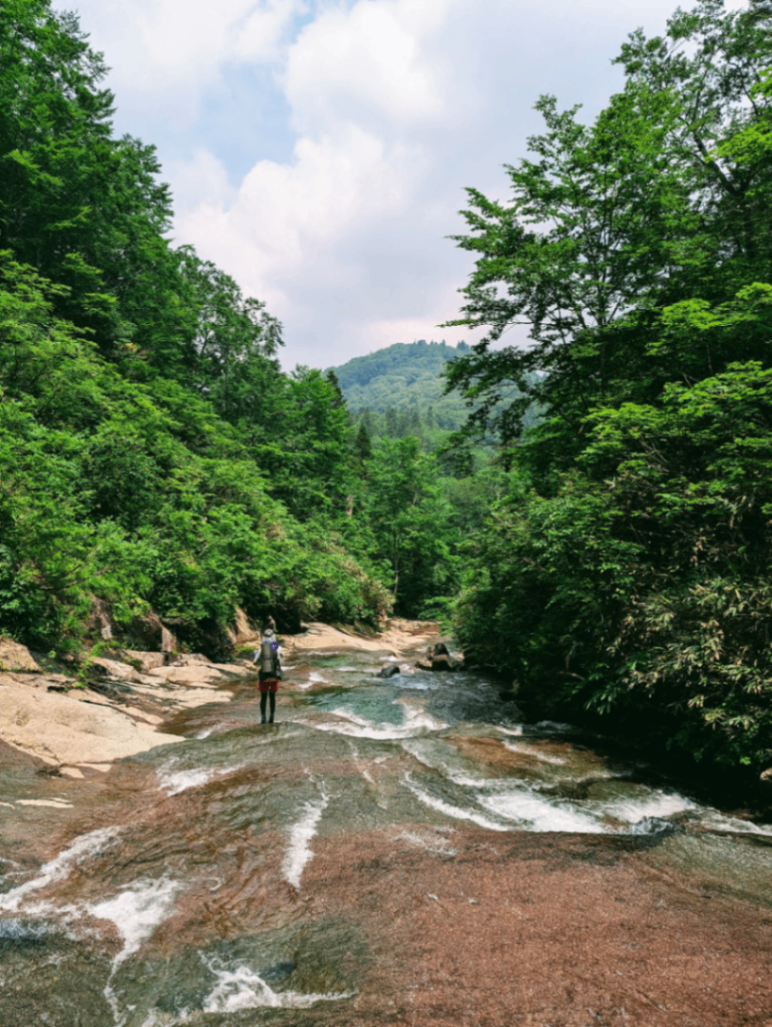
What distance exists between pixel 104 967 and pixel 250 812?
2358 mm

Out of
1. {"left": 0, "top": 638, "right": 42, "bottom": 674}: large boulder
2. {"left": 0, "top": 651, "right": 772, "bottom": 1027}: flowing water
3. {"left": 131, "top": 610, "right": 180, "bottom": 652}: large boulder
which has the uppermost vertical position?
{"left": 0, "top": 638, "right": 42, "bottom": 674}: large boulder

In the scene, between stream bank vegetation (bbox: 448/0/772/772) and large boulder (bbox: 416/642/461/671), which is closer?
stream bank vegetation (bbox: 448/0/772/772)

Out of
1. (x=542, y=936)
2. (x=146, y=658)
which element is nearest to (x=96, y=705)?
(x=146, y=658)

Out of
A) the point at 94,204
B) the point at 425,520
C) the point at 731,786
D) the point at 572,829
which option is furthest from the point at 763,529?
the point at 425,520

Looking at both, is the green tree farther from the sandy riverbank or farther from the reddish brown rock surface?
the reddish brown rock surface

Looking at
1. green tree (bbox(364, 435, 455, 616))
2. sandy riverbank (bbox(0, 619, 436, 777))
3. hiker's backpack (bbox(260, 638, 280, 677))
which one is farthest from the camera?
green tree (bbox(364, 435, 455, 616))

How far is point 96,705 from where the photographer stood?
7957 millimetres

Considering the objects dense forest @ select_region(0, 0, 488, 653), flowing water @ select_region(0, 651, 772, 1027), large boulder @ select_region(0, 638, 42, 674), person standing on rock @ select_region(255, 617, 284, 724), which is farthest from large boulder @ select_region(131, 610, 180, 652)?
person standing on rock @ select_region(255, 617, 284, 724)

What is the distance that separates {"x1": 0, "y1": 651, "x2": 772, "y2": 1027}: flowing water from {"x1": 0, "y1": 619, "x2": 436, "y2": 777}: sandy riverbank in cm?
49

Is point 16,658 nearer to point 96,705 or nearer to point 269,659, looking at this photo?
point 96,705

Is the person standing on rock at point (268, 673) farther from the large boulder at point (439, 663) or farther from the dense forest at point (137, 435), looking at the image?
the large boulder at point (439, 663)

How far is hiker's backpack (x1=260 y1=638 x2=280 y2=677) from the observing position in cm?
929

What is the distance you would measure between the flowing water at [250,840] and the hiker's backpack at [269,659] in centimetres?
99

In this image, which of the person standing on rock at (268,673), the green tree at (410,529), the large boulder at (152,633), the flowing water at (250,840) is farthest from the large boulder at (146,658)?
the green tree at (410,529)
